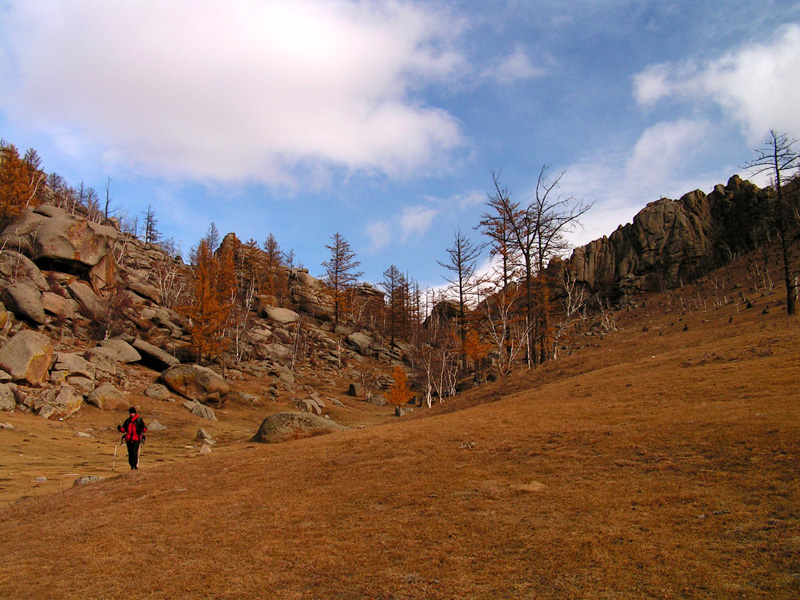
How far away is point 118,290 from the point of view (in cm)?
4591

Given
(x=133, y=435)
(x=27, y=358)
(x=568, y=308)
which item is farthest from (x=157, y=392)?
(x=568, y=308)

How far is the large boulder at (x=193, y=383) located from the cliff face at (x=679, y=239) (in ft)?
224

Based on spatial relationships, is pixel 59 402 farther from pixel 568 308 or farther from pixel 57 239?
pixel 568 308

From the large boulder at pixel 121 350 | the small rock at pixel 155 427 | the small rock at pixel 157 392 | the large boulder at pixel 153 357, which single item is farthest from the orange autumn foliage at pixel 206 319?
the small rock at pixel 155 427

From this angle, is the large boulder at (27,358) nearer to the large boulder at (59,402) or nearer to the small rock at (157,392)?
the large boulder at (59,402)

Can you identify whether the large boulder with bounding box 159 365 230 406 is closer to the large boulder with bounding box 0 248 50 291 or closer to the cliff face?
the large boulder with bounding box 0 248 50 291

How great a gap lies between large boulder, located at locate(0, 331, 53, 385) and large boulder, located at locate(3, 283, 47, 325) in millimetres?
8666

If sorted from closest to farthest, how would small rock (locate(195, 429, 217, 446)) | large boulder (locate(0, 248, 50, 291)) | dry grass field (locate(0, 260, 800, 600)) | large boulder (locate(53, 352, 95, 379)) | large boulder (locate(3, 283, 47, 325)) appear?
dry grass field (locate(0, 260, 800, 600)), small rock (locate(195, 429, 217, 446)), large boulder (locate(53, 352, 95, 379)), large boulder (locate(3, 283, 47, 325)), large boulder (locate(0, 248, 50, 291))

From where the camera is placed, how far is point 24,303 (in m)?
33.1

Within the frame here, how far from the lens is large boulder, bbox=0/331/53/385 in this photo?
80.6ft

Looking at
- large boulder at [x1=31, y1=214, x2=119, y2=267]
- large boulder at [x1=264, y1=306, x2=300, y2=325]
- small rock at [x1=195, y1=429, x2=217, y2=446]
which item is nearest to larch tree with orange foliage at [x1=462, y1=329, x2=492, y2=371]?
small rock at [x1=195, y1=429, x2=217, y2=446]

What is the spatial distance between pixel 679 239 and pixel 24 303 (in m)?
84.8

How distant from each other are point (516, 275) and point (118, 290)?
39.4 metres

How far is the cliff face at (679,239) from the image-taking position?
71.4 metres
